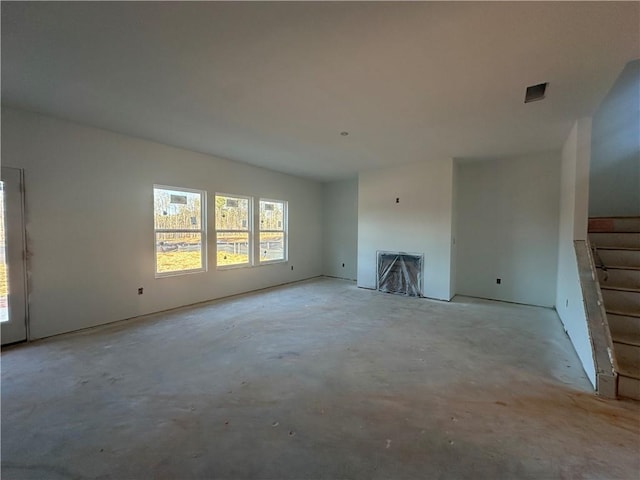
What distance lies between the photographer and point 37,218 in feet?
10.7

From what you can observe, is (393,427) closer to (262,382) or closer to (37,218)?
(262,382)

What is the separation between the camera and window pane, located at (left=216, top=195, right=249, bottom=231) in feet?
17.2

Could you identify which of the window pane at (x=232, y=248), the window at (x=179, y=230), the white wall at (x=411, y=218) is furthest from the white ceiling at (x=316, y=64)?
the window pane at (x=232, y=248)

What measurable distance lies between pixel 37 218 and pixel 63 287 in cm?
87

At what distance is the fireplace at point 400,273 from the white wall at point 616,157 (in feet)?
9.14

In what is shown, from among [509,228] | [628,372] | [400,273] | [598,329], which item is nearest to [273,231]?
[400,273]

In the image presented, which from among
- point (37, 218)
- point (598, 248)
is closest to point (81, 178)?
point (37, 218)

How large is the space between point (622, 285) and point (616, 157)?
2504mm

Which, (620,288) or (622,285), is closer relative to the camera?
(620,288)

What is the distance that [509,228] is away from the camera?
5.06m

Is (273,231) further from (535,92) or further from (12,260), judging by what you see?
(535,92)

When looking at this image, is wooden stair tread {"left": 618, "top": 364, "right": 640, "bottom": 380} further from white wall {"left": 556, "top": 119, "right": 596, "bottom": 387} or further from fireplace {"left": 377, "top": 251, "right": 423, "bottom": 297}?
fireplace {"left": 377, "top": 251, "right": 423, "bottom": 297}

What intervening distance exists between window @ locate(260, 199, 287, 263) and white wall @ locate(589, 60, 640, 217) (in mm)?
5558

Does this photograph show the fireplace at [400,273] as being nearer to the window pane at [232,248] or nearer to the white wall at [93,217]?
the window pane at [232,248]
